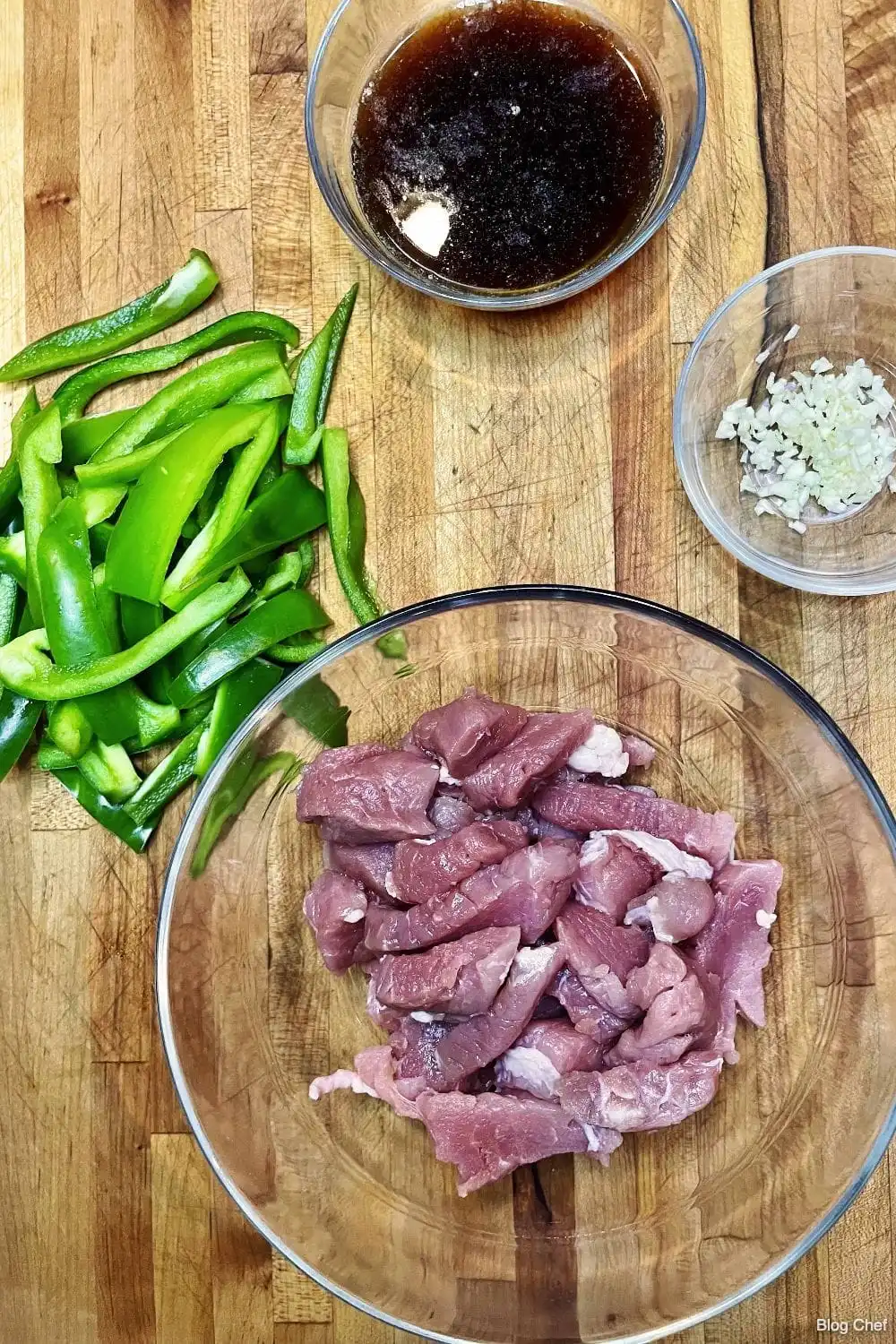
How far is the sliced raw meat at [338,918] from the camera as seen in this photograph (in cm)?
223

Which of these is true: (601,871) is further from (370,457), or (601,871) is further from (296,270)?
(296,270)

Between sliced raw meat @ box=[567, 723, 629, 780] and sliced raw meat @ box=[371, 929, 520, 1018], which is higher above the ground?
sliced raw meat @ box=[567, 723, 629, 780]

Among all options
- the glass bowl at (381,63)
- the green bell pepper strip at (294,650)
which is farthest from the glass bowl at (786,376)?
the green bell pepper strip at (294,650)

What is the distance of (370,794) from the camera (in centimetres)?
218

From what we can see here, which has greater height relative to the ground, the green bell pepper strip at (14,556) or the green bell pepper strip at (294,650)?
the green bell pepper strip at (14,556)

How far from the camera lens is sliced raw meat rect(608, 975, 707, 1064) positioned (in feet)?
6.81

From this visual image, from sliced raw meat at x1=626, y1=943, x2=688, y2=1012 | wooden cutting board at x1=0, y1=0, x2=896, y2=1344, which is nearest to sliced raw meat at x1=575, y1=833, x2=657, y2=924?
sliced raw meat at x1=626, y1=943, x2=688, y2=1012

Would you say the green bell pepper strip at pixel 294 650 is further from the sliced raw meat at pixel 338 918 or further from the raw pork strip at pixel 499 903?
the raw pork strip at pixel 499 903

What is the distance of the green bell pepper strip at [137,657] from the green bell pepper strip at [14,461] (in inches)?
15.5

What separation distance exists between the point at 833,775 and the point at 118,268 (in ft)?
6.00

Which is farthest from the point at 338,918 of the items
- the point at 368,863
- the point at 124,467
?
the point at 124,467

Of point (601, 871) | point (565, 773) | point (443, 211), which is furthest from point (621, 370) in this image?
point (601, 871)

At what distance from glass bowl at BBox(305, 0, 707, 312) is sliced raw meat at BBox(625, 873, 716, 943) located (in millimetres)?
1185

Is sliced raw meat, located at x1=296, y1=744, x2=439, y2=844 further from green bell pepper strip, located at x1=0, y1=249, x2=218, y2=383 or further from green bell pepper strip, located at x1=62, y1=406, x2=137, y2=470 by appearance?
green bell pepper strip, located at x1=0, y1=249, x2=218, y2=383
